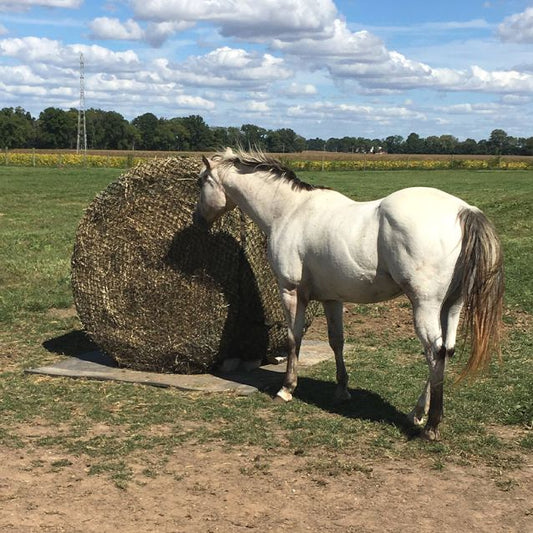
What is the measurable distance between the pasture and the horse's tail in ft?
2.37

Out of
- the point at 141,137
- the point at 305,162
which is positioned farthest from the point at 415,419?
the point at 141,137

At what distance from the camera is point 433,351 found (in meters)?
5.32

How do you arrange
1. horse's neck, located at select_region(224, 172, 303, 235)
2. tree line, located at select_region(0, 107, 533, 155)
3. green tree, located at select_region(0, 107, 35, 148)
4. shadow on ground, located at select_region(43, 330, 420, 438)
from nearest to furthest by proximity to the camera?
shadow on ground, located at select_region(43, 330, 420, 438) < horse's neck, located at select_region(224, 172, 303, 235) < tree line, located at select_region(0, 107, 533, 155) < green tree, located at select_region(0, 107, 35, 148)

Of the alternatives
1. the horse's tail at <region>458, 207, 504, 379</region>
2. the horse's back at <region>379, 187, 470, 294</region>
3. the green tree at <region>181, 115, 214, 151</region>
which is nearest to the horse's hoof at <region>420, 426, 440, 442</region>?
the horse's tail at <region>458, 207, 504, 379</region>

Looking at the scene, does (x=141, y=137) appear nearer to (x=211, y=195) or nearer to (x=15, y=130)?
(x=15, y=130)

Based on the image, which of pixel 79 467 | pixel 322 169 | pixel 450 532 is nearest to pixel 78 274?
pixel 79 467

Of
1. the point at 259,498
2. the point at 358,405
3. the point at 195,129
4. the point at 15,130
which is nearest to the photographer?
the point at 259,498

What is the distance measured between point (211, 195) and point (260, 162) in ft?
1.77

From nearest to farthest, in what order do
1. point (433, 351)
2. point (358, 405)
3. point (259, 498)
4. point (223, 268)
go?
point (259, 498)
point (433, 351)
point (358, 405)
point (223, 268)

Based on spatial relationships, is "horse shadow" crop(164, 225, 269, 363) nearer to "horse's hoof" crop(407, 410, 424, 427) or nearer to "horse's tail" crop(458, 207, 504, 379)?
"horse's hoof" crop(407, 410, 424, 427)

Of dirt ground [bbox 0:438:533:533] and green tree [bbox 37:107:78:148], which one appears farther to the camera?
green tree [bbox 37:107:78:148]

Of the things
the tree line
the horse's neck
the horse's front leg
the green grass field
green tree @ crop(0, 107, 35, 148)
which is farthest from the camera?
green tree @ crop(0, 107, 35, 148)

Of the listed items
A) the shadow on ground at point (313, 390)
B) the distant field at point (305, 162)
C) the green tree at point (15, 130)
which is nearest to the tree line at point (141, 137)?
the green tree at point (15, 130)

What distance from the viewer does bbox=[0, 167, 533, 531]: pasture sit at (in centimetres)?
437
